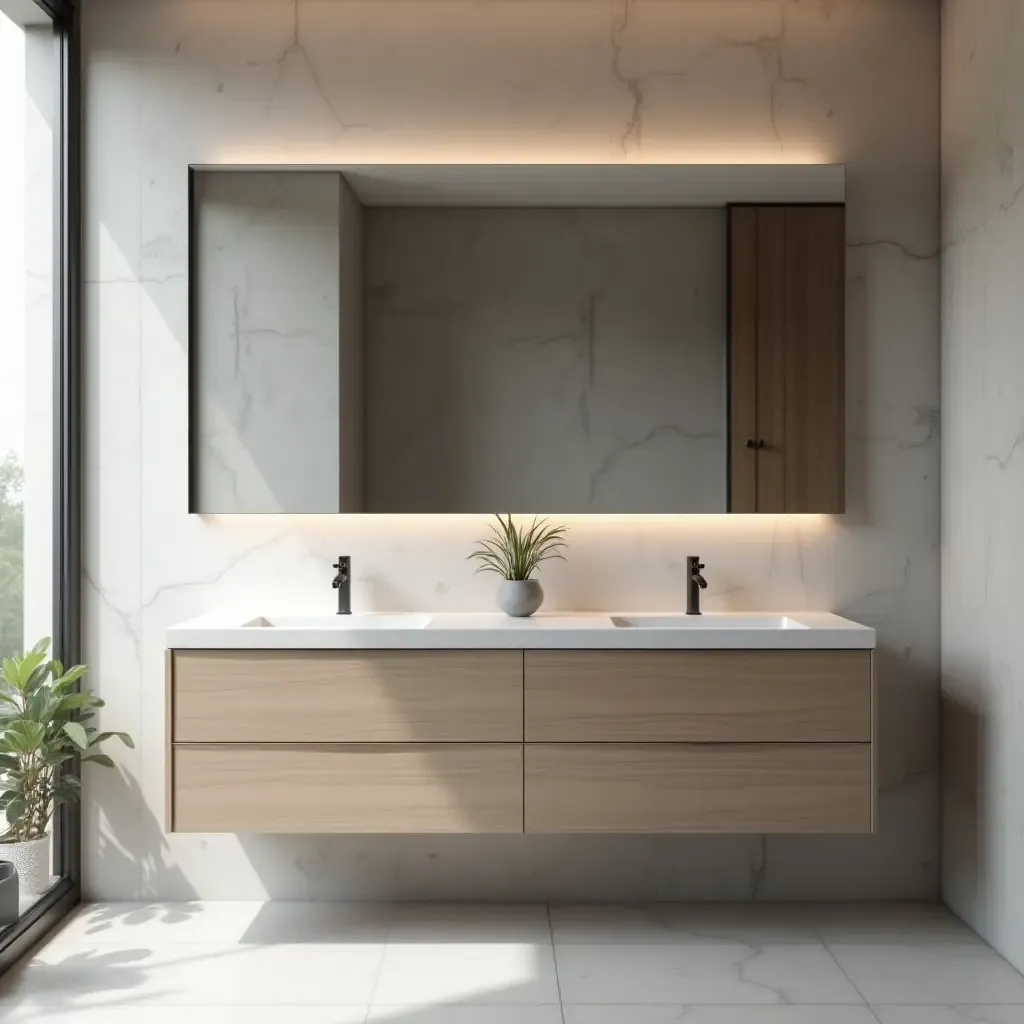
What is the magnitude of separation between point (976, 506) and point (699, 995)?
4.38 ft

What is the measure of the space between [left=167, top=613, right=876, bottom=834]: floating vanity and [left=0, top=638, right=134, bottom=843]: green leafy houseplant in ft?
1.23

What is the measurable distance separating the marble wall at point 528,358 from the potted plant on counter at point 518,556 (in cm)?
7

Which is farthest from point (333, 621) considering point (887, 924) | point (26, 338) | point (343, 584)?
point (887, 924)

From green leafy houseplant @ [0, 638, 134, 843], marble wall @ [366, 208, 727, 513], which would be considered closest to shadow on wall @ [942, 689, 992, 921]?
marble wall @ [366, 208, 727, 513]

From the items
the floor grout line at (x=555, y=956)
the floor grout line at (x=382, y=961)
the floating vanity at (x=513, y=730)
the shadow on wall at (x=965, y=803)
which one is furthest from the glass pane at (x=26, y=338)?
the shadow on wall at (x=965, y=803)

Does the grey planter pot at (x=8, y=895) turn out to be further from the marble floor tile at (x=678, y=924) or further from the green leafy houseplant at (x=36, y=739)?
the marble floor tile at (x=678, y=924)

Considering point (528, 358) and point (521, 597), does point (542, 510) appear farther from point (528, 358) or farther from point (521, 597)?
point (528, 358)

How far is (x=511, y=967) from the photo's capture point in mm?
2422

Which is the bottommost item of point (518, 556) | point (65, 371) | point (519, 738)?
point (519, 738)

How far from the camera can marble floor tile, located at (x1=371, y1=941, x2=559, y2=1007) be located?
2268 millimetres

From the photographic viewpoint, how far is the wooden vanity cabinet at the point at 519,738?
2.41 meters

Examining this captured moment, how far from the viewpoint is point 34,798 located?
8.54 ft

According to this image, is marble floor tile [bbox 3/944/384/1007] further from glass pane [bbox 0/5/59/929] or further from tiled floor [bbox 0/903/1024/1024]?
glass pane [bbox 0/5/59/929]

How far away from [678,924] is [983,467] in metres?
1.37
